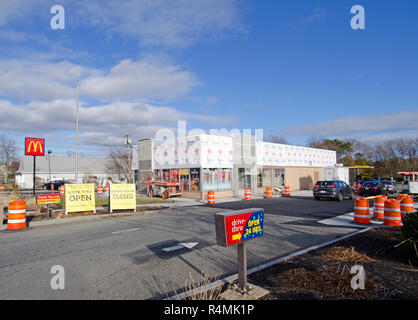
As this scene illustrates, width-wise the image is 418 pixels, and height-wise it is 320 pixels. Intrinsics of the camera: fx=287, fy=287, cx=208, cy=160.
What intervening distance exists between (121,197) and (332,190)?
1578 cm

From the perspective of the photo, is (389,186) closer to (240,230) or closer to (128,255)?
(128,255)

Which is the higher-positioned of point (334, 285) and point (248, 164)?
point (248, 164)

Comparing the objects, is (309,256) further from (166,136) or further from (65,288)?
(166,136)

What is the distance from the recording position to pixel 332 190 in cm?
2227

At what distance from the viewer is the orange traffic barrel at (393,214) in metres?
10.4

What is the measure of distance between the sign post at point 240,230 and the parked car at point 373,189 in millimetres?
28775

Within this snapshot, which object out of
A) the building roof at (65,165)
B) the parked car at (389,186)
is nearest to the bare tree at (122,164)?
the building roof at (65,165)

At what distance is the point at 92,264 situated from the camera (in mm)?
6441

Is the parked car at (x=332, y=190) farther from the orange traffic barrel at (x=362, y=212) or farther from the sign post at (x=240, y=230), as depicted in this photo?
the sign post at (x=240, y=230)

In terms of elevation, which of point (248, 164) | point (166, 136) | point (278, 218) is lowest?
point (278, 218)

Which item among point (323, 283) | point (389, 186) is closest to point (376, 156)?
point (389, 186)
